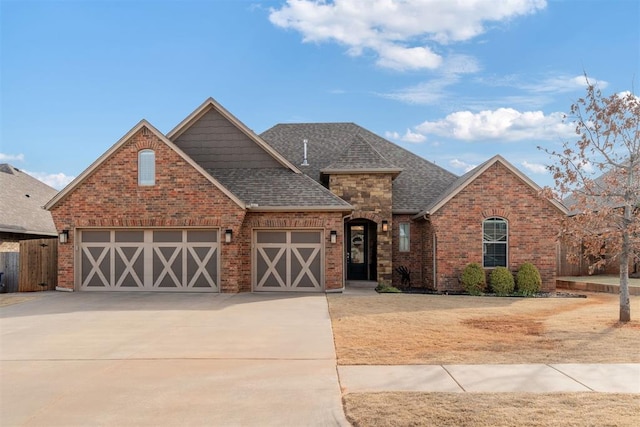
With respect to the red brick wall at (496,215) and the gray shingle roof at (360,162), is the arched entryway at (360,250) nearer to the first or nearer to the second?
the gray shingle roof at (360,162)

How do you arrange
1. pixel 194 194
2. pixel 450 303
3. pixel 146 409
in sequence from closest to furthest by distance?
pixel 146 409 → pixel 450 303 → pixel 194 194

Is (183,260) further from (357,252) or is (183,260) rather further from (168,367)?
(168,367)

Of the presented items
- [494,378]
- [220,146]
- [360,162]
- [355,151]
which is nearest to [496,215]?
[360,162]

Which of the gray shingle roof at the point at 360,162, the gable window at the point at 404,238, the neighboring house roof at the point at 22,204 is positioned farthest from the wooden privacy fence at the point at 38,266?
the gable window at the point at 404,238

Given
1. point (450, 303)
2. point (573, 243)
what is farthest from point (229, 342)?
point (573, 243)

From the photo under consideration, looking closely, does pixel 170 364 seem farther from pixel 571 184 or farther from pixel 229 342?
pixel 571 184

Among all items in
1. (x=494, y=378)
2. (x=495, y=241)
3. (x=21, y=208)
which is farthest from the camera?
(x=21, y=208)

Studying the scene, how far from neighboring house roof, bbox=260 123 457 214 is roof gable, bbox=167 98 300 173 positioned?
2655 mm

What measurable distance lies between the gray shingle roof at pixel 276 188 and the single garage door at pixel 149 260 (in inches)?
76.5

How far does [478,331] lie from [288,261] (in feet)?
26.8

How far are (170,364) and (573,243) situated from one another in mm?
9859

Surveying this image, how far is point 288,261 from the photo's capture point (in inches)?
662

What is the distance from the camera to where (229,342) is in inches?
348

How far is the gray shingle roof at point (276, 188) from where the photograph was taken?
54.2 ft
